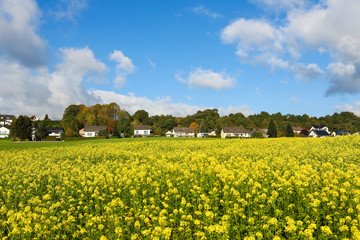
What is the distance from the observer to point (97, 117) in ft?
388

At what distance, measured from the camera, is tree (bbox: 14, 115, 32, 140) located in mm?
65875

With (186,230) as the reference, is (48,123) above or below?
above

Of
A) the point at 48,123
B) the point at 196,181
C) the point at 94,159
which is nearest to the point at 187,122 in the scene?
the point at 48,123

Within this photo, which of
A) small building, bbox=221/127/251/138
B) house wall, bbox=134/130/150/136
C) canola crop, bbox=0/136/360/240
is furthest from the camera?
house wall, bbox=134/130/150/136

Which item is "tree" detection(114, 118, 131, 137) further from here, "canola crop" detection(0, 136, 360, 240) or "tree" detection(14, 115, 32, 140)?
"canola crop" detection(0, 136, 360, 240)

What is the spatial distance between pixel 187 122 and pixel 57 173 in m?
133

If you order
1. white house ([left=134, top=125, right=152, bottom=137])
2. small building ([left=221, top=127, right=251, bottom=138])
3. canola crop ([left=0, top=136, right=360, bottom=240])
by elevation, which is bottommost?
canola crop ([left=0, top=136, right=360, bottom=240])

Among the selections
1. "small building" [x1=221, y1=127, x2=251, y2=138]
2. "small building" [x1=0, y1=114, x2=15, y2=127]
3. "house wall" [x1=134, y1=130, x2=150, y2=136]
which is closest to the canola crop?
"small building" [x1=221, y1=127, x2=251, y2=138]

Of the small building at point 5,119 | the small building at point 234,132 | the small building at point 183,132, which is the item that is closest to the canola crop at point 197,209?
the small building at point 234,132

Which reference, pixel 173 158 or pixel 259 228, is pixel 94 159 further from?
pixel 259 228

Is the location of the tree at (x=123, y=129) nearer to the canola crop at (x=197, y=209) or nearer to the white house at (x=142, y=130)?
the white house at (x=142, y=130)

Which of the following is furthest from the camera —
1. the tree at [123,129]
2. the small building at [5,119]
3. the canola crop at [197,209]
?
the small building at [5,119]

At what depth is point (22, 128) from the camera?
6656 centimetres

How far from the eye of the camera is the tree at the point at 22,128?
65875mm
